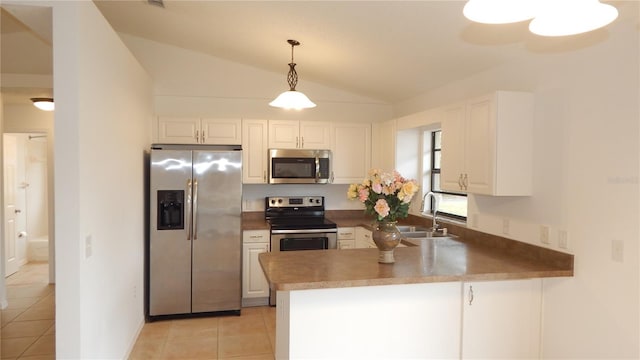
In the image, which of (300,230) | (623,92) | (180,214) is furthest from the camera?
(300,230)

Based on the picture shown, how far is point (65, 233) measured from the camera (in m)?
2.06

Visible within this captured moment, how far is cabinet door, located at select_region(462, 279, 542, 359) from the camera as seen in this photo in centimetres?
235

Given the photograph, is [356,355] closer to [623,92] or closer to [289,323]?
[289,323]

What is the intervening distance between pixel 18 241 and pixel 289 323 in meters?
5.71

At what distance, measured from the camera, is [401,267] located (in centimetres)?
235

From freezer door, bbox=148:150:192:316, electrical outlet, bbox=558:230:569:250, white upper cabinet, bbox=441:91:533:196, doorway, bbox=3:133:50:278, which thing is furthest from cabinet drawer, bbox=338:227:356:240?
doorway, bbox=3:133:50:278

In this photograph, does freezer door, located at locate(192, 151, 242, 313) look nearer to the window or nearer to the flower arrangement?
the flower arrangement

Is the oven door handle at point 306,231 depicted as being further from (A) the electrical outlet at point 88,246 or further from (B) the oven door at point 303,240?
(A) the electrical outlet at point 88,246

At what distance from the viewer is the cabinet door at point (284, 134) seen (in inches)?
173

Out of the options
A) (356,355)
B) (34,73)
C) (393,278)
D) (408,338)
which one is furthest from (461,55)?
(34,73)

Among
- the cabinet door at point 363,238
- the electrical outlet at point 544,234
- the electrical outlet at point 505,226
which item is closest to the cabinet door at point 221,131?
the cabinet door at point 363,238

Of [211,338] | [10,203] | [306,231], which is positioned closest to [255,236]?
[306,231]

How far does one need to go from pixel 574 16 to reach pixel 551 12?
67 millimetres

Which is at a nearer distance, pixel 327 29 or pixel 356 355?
pixel 356 355
